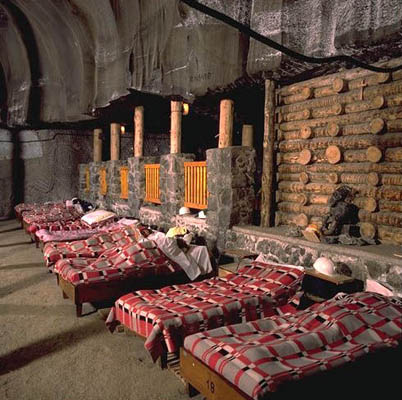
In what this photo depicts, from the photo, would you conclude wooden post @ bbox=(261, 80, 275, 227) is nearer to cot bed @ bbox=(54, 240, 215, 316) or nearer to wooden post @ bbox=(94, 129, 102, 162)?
cot bed @ bbox=(54, 240, 215, 316)

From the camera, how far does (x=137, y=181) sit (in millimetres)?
11633

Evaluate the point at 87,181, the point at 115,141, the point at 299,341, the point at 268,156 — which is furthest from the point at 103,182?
the point at 299,341

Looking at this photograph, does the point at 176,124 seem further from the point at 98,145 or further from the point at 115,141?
the point at 98,145

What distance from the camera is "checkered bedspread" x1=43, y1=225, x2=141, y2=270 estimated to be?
6797 millimetres

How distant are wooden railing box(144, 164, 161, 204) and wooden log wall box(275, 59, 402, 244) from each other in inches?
176

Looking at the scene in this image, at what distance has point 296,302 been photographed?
15.6ft

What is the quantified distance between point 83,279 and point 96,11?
8716mm

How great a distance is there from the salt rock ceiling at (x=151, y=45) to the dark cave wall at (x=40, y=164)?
1273mm

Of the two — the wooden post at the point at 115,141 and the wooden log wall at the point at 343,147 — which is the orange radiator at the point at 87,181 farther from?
the wooden log wall at the point at 343,147

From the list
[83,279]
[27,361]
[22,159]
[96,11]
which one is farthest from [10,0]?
[27,361]

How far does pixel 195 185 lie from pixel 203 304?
4840 millimetres

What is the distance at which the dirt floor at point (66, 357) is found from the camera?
3.61m

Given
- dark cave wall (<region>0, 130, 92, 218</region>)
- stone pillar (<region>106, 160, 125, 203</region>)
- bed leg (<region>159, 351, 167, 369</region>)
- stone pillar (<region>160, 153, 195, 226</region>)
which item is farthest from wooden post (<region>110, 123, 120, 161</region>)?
bed leg (<region>159, 351, 167, 369</region>)

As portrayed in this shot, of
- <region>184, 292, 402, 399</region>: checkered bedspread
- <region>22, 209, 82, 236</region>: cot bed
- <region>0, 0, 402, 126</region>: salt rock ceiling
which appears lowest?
<region>22, 209, 82, 236</region>: cot bed
